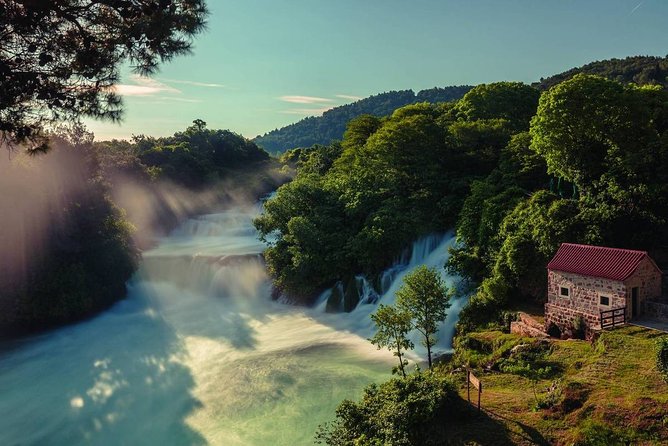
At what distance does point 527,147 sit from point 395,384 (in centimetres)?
2210

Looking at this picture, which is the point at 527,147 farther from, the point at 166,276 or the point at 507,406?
the point at 166,276

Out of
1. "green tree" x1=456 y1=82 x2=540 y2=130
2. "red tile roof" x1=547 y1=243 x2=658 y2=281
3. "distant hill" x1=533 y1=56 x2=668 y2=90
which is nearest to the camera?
"red tile roof" x1=547 y1=243 x2=658 y2=281

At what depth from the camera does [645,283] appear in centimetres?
1906

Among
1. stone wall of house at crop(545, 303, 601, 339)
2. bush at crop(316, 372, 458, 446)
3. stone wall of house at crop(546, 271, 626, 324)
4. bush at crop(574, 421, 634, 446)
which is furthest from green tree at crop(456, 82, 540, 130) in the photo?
bush at crop(574, 421, 634, 446)

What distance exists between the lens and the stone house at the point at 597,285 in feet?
60.7

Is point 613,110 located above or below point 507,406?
above

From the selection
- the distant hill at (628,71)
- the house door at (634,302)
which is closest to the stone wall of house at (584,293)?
the house door at (634,302)

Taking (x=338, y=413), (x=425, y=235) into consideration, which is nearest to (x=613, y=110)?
(x=425, y=235)

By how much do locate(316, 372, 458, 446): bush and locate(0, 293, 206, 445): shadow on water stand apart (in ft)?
22.8

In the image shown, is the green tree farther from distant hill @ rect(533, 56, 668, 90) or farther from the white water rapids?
distant hill @ rect(533, 56, 668, 90)

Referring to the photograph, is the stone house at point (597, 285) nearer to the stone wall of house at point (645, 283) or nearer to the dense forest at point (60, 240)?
the stone wall of house at point (645, 283)

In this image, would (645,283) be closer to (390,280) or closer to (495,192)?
(495,192)

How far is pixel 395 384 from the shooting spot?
47.5ft

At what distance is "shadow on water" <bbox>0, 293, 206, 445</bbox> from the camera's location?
63.3 feet
